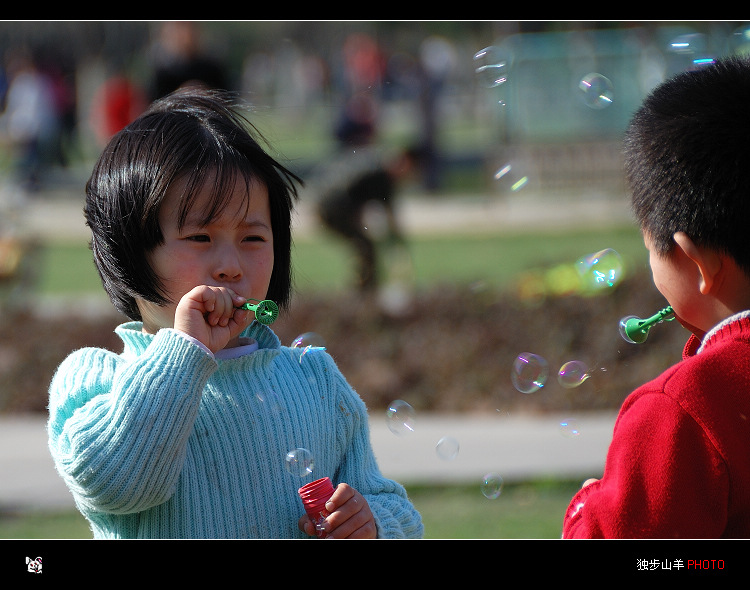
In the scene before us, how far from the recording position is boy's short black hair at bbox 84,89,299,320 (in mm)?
1968

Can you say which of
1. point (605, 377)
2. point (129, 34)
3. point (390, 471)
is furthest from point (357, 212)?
point (129, 34)

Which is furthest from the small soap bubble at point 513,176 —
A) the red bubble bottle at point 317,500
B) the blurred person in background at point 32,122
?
the blurred person in background at point 32,122

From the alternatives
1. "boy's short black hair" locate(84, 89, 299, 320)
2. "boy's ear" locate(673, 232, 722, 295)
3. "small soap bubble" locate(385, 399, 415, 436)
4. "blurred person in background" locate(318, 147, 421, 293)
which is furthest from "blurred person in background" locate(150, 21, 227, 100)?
"boy's ear" locate(673, 232, 722, 295)

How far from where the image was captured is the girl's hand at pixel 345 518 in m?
1.92

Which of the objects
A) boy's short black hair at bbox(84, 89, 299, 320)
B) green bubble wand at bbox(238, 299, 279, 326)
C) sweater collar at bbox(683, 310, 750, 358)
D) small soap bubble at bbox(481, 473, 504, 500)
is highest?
boy's short black hair at bbox(84, 89, 299, 320)

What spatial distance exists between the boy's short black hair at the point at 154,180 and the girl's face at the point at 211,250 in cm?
2

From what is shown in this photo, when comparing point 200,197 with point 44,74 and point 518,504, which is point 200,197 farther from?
point 44,74

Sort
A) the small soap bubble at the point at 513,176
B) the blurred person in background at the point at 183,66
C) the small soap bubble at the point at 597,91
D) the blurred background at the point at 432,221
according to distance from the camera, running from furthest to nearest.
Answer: the blurred person in background at the point at 183,66 < the blurred background at the point at 432,221 < the small soap bubble at the point at 513,176 < the small soap bubble at the point at 597,91

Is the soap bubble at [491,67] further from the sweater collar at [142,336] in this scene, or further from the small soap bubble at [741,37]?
the sweater collar at [142,336]

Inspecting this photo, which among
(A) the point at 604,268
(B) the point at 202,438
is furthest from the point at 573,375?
(B) the point at 202,438

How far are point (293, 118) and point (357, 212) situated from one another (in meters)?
19.2

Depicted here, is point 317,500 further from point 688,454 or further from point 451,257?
point 451,257

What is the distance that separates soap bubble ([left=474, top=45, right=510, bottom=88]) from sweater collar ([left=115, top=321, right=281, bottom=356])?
150 centimetres

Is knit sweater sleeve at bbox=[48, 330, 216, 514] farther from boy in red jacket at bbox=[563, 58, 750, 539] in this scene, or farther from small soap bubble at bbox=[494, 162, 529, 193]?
small soap bubble at bbox=[494, 162, 529, 193]
